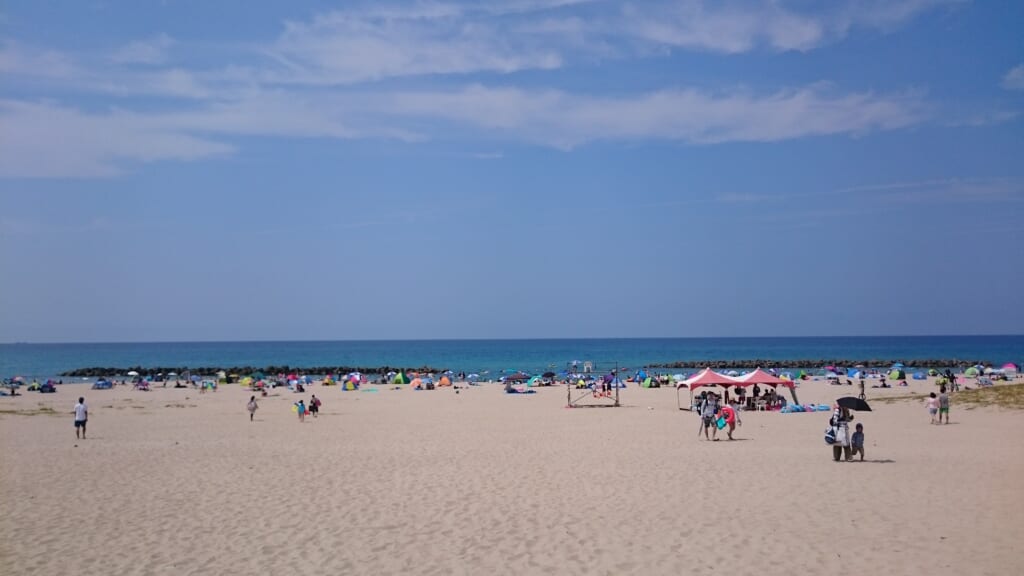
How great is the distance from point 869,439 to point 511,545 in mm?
13023

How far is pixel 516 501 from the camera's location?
11789mm

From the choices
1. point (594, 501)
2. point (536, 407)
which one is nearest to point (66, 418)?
point (536, 407)

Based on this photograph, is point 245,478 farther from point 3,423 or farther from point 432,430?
point 3,423

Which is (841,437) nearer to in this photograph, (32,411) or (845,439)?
(845,439)

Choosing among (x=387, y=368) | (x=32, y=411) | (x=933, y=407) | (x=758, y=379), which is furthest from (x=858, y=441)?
(x=387, y=368)

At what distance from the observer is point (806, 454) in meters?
16.5

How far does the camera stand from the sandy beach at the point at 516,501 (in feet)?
28.5

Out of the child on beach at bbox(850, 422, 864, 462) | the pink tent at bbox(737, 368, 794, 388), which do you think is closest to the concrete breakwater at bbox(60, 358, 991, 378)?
the pink tent at bbox(737, 368, 794, 388)

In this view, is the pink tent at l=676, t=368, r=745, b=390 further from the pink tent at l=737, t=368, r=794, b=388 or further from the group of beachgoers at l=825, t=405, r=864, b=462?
the group of beachgoers at l=825, t=405, r=864, b=462

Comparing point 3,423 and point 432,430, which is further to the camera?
point 3,423

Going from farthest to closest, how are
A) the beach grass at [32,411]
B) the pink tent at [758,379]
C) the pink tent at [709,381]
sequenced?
1. the beach grass at [32,411]
2. the pink tent at [709,381]
3. the pink tent at [758,379]

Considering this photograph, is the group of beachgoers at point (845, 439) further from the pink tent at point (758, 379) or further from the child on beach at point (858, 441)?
the pink tent at point (758, 379)

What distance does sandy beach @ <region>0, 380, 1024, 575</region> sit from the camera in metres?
8.70

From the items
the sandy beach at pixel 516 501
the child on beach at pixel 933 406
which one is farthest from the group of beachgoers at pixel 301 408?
the child on beach at pixel 933 406
